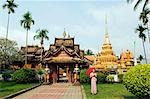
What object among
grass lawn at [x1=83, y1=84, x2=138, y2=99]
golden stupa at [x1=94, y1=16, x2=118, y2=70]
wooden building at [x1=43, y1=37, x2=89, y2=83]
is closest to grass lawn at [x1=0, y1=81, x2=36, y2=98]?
grass lawn at [x1=83, y1=84, x2=138, y2=99]

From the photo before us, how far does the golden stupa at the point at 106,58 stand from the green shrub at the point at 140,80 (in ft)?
120

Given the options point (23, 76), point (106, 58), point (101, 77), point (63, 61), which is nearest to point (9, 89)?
point (23, 76)

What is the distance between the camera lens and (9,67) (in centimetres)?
6406

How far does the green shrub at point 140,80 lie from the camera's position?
13.8 metres

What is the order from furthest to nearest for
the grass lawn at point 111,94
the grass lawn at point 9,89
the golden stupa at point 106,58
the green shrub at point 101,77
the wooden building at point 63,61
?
the golden stupa at point 106,58 < the wooden building at point 63,61 < the green shrub at point 101,77 < the grass lawn at point 9,89 < the grass lawn at point 111,94

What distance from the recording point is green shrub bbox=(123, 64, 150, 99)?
13.8 m

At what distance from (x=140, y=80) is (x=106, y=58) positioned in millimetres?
40214

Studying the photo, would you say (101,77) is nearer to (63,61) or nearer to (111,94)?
(63,61)

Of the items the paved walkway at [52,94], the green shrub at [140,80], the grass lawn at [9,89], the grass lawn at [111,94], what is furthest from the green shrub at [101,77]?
the green shrub at [140,80]

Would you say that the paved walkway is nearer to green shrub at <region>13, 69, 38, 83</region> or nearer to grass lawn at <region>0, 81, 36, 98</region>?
grass lawn at <region>0, 81, 36, 98</region>

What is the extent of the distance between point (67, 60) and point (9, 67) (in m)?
29.2

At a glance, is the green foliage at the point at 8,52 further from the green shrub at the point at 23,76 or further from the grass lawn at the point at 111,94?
the grass lawn at the point at 111,94

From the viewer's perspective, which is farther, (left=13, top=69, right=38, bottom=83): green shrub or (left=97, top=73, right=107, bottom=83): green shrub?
(left=97, top=73, right=107, bottom=83): green shrub

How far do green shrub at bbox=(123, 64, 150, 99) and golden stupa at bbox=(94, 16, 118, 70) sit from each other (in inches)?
1439
